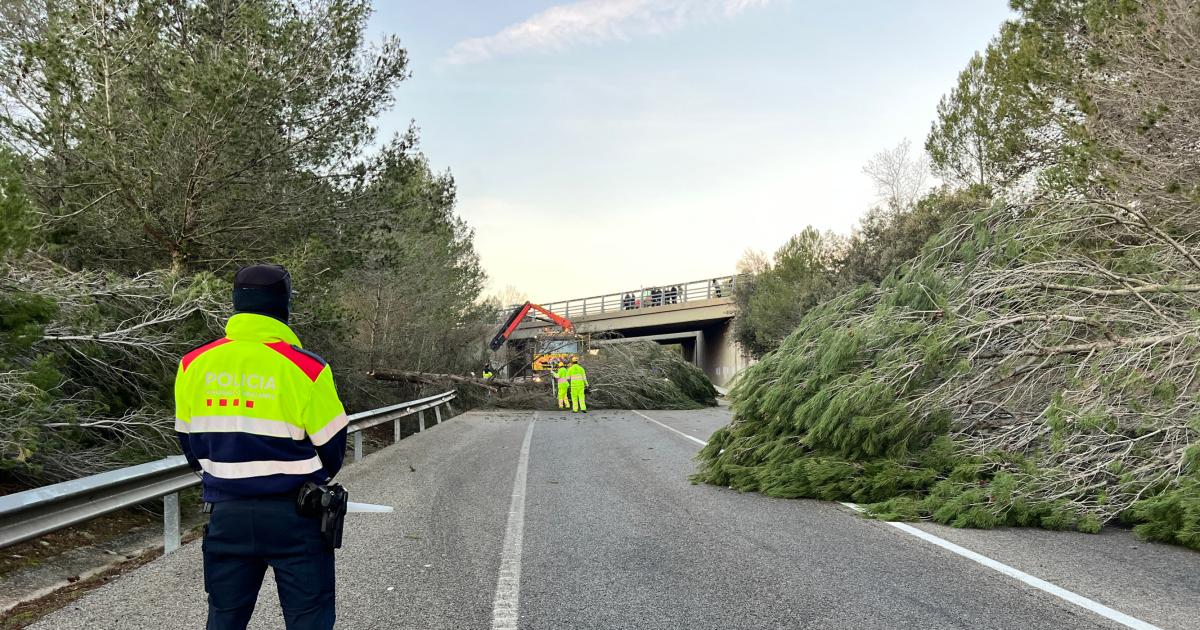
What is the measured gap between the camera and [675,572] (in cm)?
483

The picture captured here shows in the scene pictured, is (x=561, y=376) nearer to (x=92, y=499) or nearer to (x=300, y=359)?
(x=92, y=499)

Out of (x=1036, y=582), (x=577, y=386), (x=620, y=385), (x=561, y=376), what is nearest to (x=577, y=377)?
(x=577, y=386)

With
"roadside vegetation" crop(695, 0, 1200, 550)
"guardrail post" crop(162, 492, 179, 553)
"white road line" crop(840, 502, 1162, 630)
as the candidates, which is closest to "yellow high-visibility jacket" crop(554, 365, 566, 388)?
"roadside vegetation" crop(695, 0, 1200, 550)

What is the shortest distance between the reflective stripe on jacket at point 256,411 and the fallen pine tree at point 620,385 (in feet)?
67.4

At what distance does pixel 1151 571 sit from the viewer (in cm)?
482

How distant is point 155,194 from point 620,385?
54.2 feet

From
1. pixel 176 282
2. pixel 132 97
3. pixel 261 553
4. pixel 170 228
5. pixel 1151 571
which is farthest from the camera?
pixel 170 228

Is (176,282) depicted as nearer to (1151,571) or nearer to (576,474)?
(576,474)

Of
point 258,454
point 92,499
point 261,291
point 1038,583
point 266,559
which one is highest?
point 261,291

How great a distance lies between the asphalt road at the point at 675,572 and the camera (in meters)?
3.96

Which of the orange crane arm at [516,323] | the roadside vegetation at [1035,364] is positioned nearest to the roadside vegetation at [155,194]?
the roadside vegetation at [1035,364]

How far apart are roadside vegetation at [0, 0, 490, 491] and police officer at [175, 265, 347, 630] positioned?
3.82 m

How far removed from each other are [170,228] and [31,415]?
5.56 meters

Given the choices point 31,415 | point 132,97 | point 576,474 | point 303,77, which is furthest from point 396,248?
point 31,415
